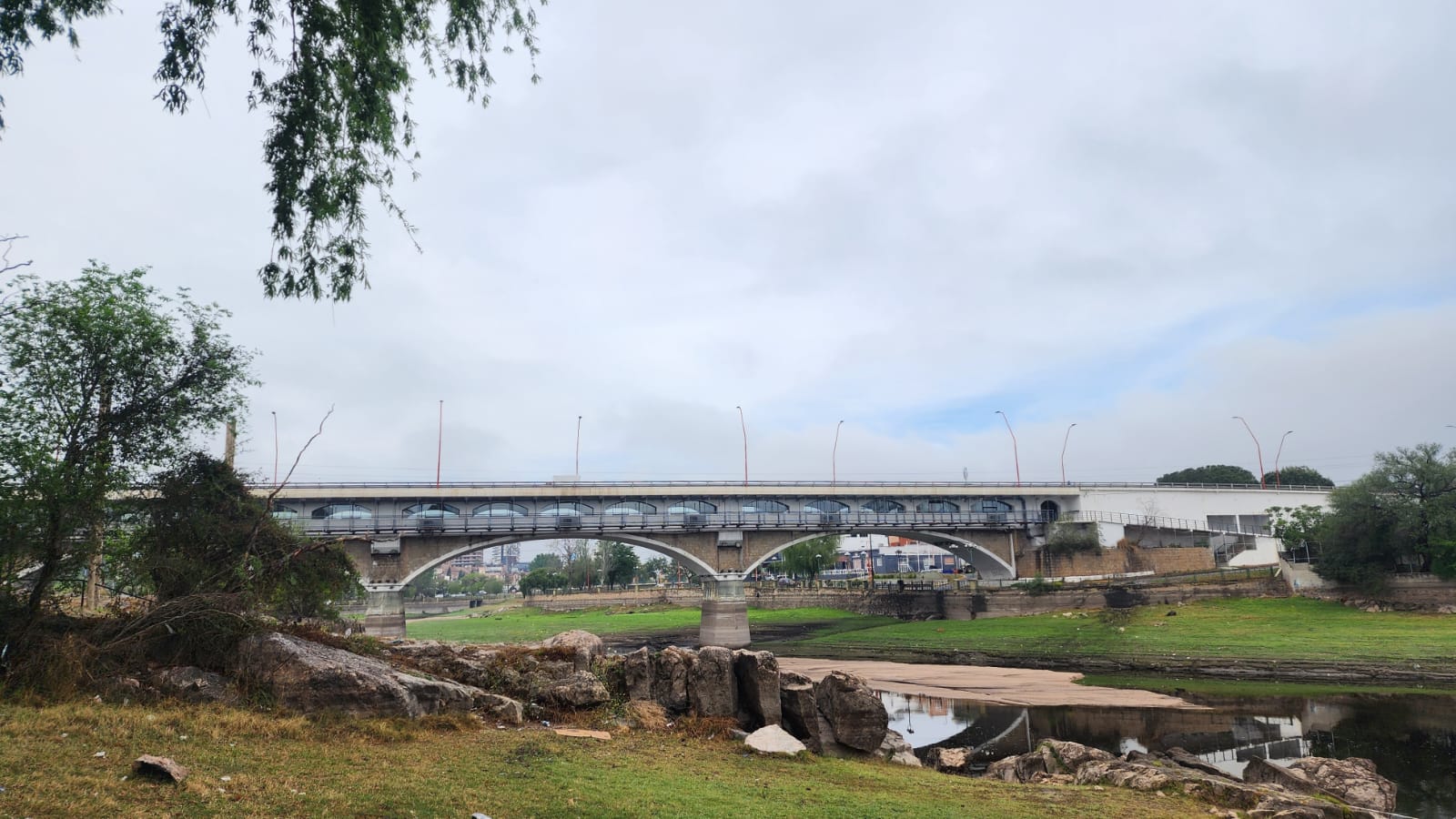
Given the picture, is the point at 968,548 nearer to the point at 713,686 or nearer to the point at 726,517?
the point at 726,517

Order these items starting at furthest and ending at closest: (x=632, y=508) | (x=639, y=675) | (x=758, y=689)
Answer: (x=632, y=508), (x=639, y=675), (x=758, y=689)

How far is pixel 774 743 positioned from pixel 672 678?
3.69 metres

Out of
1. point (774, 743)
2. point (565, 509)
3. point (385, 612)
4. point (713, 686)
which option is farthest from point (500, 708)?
point (565, 509)

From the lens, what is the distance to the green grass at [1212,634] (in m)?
36.8

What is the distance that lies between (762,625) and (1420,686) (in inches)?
2175

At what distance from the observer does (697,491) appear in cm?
6594

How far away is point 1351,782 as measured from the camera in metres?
16.9

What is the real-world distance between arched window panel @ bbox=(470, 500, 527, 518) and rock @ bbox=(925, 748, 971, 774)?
155ft

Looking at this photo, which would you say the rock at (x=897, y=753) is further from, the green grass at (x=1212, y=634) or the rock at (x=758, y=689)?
the green grass at (x=1212, y=634)

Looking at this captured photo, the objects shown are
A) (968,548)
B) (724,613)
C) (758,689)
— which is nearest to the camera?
(758,689)

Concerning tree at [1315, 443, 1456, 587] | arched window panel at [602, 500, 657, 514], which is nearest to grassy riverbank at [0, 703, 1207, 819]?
tree at [1315, 443, 1456, 587]

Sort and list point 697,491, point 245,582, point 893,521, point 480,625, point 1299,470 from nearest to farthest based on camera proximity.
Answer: point 245,582 < point 697,491 < point 893,521 < point 480,625 < point 1299,470

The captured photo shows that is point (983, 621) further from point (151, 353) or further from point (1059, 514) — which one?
point (151, 353)

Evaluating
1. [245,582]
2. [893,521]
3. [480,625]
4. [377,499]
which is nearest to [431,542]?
[377,499]
